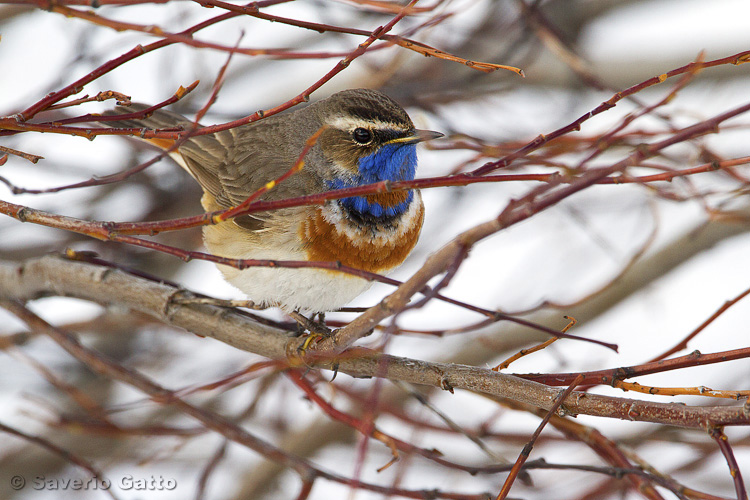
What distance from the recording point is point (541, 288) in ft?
22.8

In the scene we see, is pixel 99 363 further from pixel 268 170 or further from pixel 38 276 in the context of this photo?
pixel 268 170

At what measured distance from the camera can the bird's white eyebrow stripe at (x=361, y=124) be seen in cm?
384

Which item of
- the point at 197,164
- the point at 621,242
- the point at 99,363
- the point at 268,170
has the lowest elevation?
the point at 99,363

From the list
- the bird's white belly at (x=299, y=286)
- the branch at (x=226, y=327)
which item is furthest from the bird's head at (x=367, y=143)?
the branch at (x=226, y=327)

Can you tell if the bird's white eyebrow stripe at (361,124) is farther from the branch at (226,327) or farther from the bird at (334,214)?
the branch at (226,327)

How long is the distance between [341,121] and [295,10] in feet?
8.42

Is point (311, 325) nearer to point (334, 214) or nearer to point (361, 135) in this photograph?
point (334, 214)

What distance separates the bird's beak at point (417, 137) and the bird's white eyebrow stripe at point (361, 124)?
61mm

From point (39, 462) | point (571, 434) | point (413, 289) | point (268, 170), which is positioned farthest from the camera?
point (39, 462)

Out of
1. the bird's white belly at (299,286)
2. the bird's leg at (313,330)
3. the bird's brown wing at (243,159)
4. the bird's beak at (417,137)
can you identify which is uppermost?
the bird's brown wing at (243,159)

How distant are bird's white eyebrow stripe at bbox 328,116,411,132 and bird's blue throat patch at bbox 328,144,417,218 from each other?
10 cm

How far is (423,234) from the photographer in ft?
22.5

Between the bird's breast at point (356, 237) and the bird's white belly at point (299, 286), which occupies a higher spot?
the bird's breast at point (356, 237)

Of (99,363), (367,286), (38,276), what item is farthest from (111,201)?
(367,286)
